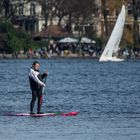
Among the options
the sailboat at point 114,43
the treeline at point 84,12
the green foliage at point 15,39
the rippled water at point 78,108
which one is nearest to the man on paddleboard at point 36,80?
the rippled water at point 78,108

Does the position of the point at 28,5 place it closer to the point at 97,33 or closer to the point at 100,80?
the point at 97,33

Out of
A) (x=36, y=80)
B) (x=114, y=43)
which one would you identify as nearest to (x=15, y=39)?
(x=114, y=43)

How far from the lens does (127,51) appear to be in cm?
12425

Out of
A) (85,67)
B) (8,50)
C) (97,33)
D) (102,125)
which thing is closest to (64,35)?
(97,33)

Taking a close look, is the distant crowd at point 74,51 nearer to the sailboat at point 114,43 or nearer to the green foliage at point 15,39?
the green foliage at point 15,39

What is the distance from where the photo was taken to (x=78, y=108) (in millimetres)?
44562

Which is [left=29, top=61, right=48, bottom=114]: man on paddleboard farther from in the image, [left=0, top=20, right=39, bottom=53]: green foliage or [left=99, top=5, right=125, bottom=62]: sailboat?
[left=0, top=20, right=39, bottom=53]: green foliage

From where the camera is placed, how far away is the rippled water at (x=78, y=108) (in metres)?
34.8

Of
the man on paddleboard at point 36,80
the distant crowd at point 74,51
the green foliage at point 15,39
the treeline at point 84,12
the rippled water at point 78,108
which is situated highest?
the man on paddleboard at point 36,80

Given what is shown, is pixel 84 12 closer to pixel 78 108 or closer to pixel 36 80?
pixel 78 108

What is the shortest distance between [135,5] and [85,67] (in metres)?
38.4

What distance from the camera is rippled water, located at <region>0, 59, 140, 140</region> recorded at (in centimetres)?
3481

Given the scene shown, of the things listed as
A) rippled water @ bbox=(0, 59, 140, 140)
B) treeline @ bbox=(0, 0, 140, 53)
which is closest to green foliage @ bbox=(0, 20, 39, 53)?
treeline @ bbox=(0, 0, 140, 53)

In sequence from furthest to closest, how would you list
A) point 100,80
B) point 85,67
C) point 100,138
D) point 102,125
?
1. point 85,67
2. point 100,80
3. point 102,125
4. point 100,138
